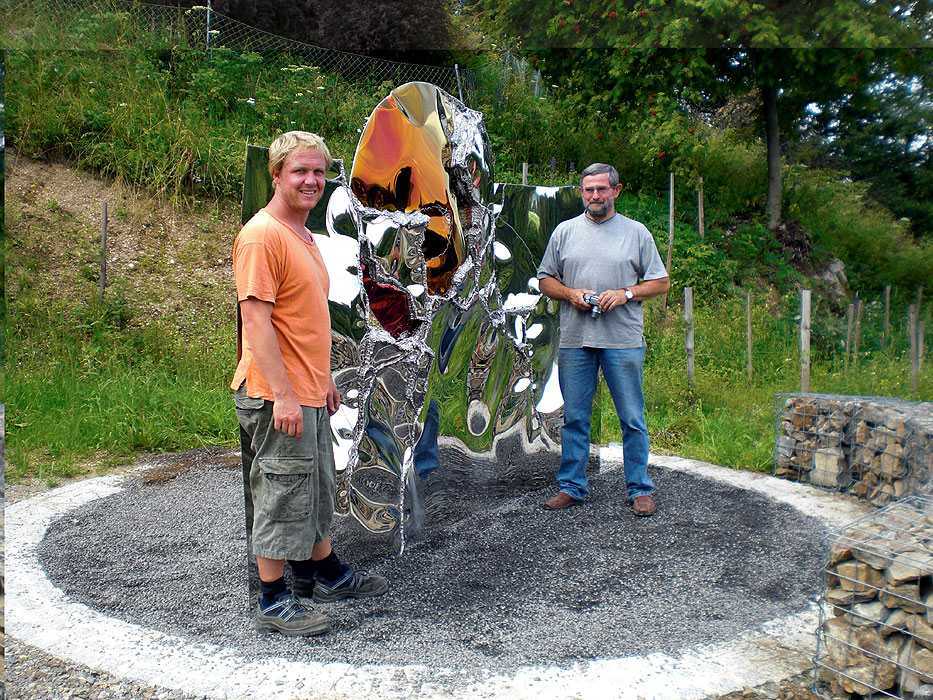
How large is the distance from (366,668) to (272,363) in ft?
2.90

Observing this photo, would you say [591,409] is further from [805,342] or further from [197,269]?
[197,269]

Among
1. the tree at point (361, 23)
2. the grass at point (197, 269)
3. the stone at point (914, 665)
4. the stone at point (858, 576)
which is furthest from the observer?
the grass at point (197, 269)

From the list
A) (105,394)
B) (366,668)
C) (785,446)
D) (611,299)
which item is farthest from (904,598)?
(105,394)

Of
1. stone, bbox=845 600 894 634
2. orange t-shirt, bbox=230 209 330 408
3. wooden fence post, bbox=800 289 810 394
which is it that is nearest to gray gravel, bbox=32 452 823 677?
stone, bbox=845 600 894 634

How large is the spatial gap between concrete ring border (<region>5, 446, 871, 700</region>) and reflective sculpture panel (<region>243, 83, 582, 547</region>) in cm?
76

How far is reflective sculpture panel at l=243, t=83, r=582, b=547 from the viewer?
2729 millimetres

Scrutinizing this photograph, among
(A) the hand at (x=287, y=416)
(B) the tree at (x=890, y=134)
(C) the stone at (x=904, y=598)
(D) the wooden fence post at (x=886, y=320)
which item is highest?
(B) the tree at (x=890, y=134)

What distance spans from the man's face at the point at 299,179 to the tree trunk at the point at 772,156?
7.52 metres

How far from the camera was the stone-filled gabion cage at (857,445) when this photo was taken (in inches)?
139

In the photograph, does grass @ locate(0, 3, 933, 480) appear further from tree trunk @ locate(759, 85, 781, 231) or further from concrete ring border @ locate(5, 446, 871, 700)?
concrete ring border @ locate(5, 446, 871, 700)

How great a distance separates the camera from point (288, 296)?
2.19 m

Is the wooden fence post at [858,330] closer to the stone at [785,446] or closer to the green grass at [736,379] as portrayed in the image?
the green grass at [736,379]

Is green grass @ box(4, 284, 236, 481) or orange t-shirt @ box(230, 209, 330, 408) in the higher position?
orange t-shirt @ box(230, 209, 330, 408)

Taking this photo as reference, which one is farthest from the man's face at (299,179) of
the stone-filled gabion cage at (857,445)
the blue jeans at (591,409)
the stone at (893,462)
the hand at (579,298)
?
the stone at (893,462)
